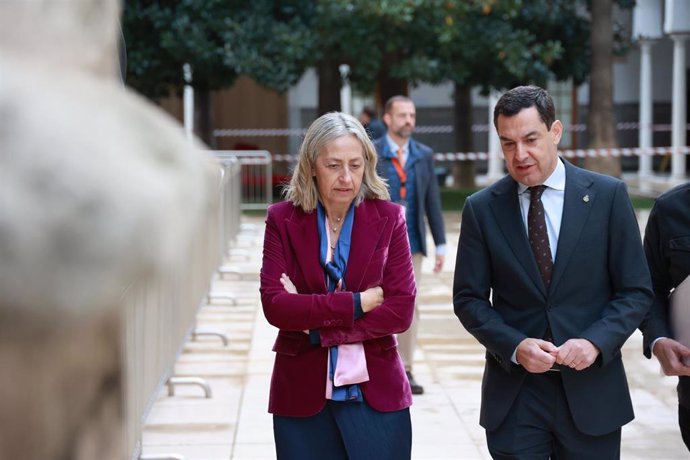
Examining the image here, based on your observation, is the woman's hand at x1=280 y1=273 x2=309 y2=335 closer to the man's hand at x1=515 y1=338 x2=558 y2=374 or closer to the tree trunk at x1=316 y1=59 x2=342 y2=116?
the man's hand at x1=515 y1=338 x2=558 y2=374

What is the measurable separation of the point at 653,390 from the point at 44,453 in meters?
7.87

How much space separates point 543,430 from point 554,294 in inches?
18.0

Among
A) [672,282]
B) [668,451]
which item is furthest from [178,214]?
[668,451]

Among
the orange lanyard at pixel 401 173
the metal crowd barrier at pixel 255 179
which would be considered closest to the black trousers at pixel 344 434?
the orange lanyard at pixel 401 173

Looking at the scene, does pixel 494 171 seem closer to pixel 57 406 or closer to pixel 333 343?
pixel 333 343

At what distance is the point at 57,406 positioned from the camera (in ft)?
2.75

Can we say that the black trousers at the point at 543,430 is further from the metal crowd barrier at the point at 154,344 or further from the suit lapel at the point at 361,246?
the metal crowd barrier at the point at 154,344

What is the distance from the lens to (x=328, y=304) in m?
3.68

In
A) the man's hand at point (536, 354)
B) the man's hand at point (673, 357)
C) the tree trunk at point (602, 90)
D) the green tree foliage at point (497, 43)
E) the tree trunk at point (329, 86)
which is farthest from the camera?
the tree trunk at point (329, 86)

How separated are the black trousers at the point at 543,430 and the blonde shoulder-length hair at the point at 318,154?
82cm

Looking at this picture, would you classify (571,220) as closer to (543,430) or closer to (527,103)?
(527,103)

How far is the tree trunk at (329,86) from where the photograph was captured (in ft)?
79.8

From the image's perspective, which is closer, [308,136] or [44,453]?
[44,453]

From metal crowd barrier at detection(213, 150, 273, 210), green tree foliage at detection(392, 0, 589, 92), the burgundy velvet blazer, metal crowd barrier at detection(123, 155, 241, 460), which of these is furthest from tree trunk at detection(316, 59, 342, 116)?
the burgundy velvet blazer
